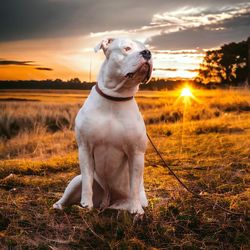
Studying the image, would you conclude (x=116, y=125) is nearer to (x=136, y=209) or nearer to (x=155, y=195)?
(x=136, y=209)

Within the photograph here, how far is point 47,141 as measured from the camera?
11039 millimetres

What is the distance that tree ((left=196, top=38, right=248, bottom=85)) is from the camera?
28.2m

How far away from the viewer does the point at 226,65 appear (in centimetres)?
2869

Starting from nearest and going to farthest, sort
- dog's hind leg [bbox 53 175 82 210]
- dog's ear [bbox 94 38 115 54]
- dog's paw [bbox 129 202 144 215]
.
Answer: dog's ear [bbox 94 38 115 54] → dog's paw [bbox 129 202 144 215] → dog's hind leg [bbox 53 175 82 210]

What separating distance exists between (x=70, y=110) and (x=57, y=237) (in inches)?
428

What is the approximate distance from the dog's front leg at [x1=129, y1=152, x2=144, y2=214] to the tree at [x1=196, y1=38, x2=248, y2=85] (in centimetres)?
2357

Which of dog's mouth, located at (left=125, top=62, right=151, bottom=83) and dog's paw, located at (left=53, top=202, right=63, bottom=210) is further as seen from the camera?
dog's paw, located at (left=53, top=202, right=63, bottom=210)

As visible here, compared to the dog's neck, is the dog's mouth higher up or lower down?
higher up

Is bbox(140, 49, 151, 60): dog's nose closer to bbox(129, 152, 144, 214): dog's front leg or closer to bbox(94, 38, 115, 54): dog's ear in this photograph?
bbox(94, 38, 115, 54): dog's ear

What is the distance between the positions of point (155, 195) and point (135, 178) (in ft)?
4.45

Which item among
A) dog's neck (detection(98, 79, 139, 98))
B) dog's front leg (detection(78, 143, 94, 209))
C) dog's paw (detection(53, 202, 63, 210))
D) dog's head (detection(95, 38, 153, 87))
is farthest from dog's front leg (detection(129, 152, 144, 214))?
dog's paw (detection(53, 202, 63, 210))

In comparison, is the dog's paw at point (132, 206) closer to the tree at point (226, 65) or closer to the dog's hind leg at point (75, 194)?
the dog's hind leg at point (75, 194)

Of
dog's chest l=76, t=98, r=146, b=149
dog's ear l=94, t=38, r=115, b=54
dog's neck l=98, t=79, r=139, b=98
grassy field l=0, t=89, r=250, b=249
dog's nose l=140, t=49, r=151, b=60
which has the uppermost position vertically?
dog's ear l=94, t=38, r=115, b=54

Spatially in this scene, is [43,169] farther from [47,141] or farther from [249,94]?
[249,94]
